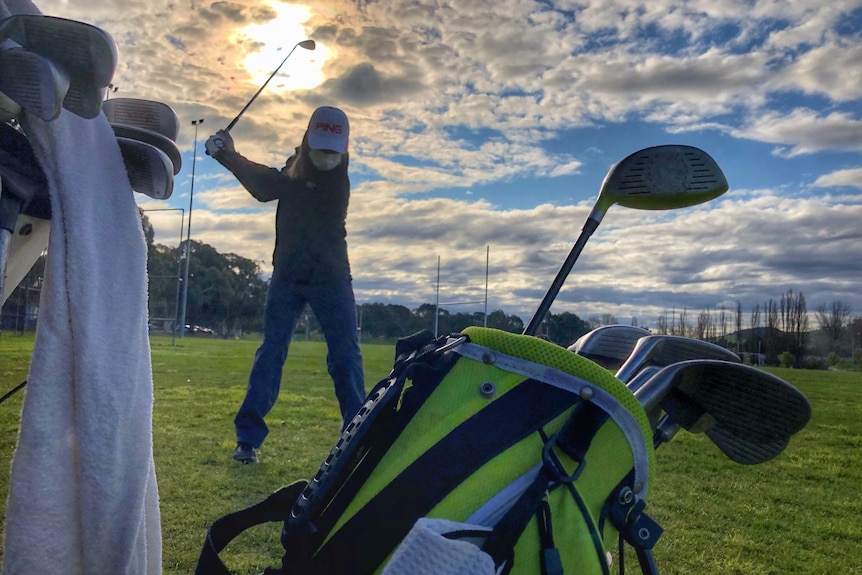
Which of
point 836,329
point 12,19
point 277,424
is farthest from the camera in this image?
point 836,329

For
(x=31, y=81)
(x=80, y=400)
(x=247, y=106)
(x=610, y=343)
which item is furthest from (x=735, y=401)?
(x=247, y=106)

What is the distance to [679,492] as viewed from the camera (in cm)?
366

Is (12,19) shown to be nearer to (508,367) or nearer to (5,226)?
(5,226)

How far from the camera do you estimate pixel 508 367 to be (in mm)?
1033

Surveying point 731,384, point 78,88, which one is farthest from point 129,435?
point 731,384

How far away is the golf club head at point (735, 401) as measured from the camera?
1.08m

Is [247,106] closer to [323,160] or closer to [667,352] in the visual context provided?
[323,160]

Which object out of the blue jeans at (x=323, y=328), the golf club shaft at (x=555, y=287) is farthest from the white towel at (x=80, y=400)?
the blue jeans at (x=323, y=328)

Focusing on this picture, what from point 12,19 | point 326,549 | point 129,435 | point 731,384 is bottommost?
point 326,549

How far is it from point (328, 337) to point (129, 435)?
2.67 metres

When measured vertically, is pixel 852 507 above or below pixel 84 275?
below

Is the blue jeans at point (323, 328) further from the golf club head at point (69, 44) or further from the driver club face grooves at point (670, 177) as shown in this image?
the golf club head at point (69, 44)

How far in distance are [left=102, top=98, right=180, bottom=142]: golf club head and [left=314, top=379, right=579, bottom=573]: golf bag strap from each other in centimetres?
91

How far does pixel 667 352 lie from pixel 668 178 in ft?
1.11
